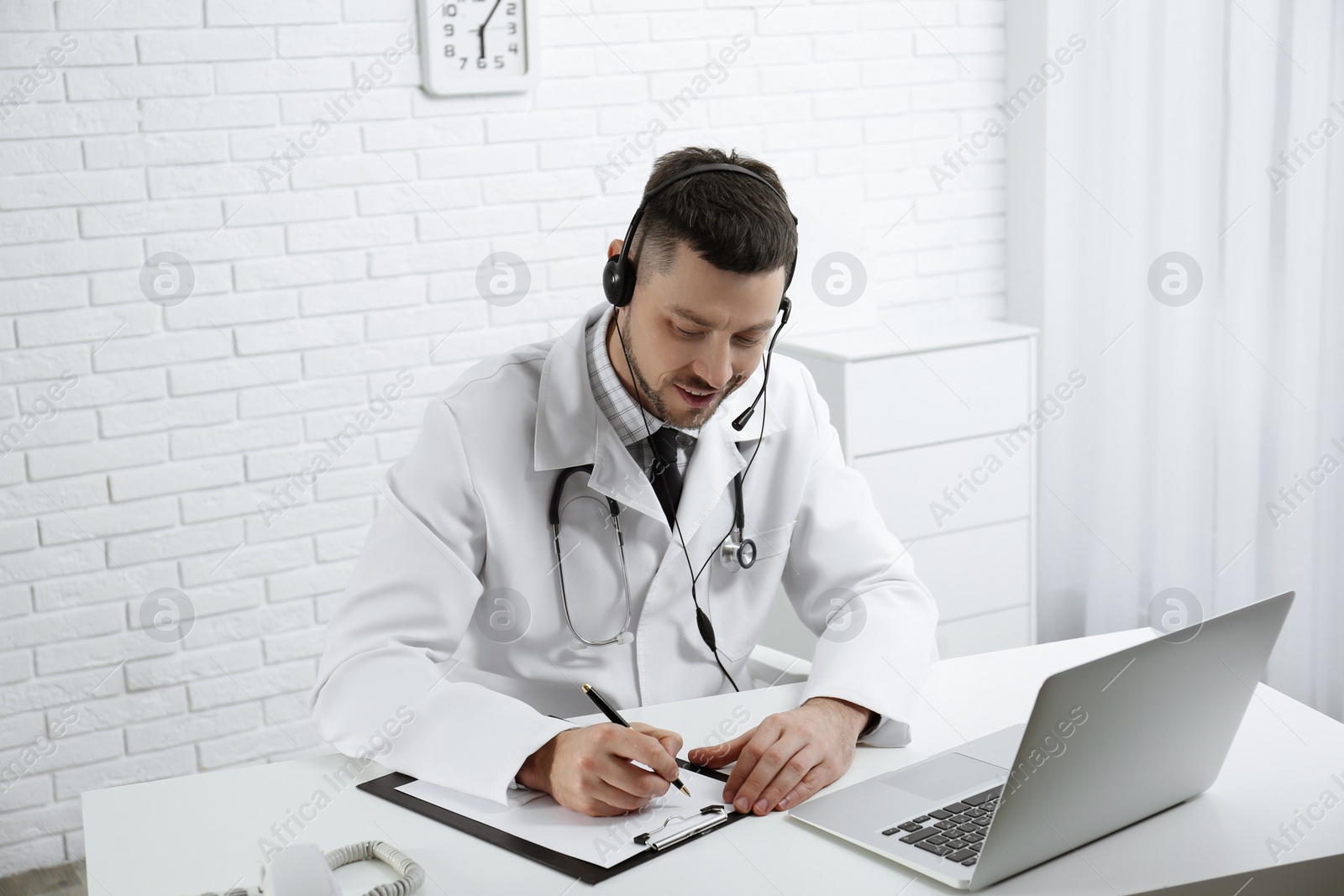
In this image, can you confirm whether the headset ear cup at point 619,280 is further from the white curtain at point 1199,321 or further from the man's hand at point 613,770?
the white curtain at point 1199,321

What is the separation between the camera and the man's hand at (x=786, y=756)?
1.39 meters

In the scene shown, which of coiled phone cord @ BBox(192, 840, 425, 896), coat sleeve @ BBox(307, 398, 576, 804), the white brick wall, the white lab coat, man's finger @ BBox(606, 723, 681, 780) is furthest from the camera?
the white brick wall

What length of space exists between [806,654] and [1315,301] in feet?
5.08

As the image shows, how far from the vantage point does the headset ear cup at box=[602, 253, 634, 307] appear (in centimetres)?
171

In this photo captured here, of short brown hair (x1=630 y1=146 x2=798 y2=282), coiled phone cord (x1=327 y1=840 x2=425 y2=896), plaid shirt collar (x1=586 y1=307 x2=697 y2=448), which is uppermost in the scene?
short brown hair (x1=630 y1=146 x2=798 y2=282)

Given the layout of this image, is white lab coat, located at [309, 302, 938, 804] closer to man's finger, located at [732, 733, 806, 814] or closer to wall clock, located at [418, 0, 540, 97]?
man's finger, located at [732, 733, 806, 814]

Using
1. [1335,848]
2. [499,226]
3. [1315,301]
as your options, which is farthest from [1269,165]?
[1335,848]

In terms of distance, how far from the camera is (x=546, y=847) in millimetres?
1301

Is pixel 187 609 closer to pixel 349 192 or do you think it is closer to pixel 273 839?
pixel 349 192

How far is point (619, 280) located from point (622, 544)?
1.25ft

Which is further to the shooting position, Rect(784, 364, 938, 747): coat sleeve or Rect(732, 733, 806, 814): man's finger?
Rect(784, 364, 938, 747): coat sleeve

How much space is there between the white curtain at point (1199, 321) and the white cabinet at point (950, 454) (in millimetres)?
284

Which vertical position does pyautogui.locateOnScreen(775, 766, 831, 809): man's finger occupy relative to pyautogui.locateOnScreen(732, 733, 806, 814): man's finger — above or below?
below

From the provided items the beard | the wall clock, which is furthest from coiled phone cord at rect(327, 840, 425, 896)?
the wall clock
